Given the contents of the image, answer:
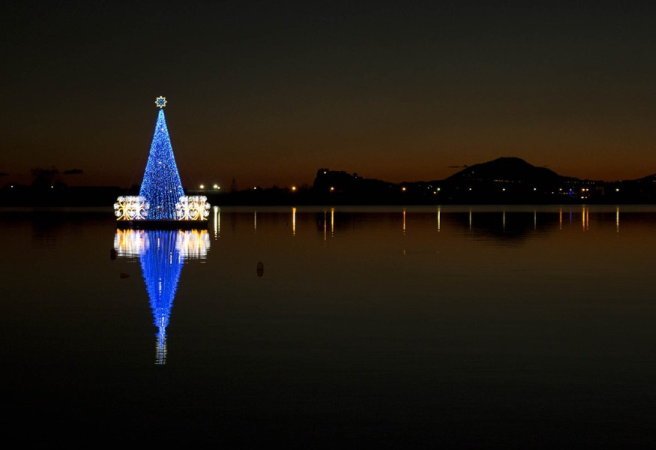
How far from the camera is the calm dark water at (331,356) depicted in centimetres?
917

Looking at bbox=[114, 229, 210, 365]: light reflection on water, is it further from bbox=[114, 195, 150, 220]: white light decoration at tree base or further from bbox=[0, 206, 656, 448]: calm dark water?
bbox=[114, 195, 150, 220]: white light decoration at tree base

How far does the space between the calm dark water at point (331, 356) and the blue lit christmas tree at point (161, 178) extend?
2296 centimetres

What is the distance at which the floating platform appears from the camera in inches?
2040

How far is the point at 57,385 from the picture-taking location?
10922mm

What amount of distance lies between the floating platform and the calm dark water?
24.8 m

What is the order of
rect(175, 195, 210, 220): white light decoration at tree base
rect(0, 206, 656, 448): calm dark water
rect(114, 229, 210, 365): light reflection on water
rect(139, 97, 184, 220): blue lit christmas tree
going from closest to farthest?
rect(0, 206, 656, 448): calm dark water < rect(114, 229, 210, 365): light reflection on water < rect(139, 97, 184, 220): blue lit christmas tree < rect(175, 195, 210, 220): white light decoration at tree base

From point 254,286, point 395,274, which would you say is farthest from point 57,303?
point 395,274

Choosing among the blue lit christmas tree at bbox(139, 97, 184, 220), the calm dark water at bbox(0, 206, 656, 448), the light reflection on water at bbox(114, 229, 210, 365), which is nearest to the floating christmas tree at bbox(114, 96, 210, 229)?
the blue lit christmas tree at bbox(139, 97, 184, 220)

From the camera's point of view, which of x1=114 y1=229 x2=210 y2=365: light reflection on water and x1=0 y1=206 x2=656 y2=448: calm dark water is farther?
x1=114 y1=229 x2=210 y2=365: light reflection on water

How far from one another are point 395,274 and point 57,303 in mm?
9877

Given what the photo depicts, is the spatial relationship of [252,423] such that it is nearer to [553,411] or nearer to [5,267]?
[553,411]

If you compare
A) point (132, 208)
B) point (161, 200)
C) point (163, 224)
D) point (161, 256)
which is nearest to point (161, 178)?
point (161, 200)

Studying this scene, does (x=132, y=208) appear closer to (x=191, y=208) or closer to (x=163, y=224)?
(x=163, y=224)

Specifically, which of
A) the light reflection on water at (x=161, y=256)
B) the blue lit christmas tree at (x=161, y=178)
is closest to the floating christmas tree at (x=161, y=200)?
the blue lit christmas tree at (x=161, y=178)
